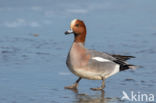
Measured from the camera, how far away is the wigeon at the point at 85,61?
19.5 ft

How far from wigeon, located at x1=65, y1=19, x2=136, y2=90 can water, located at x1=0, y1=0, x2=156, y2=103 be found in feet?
0.57

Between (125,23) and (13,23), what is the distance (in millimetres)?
2625

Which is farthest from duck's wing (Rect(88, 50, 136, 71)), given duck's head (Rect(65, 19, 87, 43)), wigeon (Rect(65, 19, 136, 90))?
duck's head (Rect(65, 19, 87, 43))

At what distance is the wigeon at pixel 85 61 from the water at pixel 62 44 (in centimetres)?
17

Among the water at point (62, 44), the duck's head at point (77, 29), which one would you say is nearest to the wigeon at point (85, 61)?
the duck's head at point (77, 29)

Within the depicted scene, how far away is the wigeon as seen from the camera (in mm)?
5934

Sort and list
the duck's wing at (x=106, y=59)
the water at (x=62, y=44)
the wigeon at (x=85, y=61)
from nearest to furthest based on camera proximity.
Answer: the water at (x=62, y=44) → the wigeon at (x=85, y=61) → the duck's wing at (x=106, y=59)

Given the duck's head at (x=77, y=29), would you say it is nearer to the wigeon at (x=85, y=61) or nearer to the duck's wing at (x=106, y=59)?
the wigeon at (x=85, y=61)

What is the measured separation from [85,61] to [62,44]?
8.88 feet

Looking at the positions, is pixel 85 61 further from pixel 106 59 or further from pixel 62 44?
pixel 62 44

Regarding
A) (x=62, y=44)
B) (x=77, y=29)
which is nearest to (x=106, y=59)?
(x=77, y=29)

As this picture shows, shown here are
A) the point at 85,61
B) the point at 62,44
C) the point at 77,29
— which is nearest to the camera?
the point at 85,61

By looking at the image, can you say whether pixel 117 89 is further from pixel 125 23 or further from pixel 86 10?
pixel 86 10

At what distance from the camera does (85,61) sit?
19.7 ft
